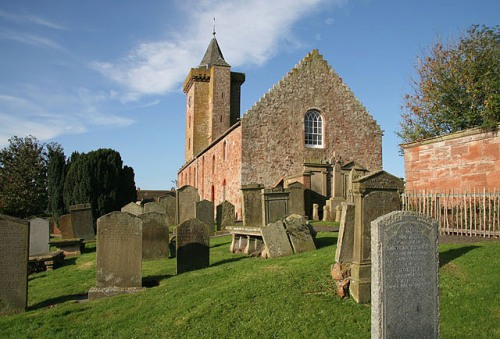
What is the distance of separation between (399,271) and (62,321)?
5.61 meters

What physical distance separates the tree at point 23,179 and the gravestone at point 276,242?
23.9m

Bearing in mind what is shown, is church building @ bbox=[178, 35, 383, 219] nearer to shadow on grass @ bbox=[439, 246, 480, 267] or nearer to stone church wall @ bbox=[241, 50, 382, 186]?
stone church wall @ bbox=[241, 50, 382, 186]

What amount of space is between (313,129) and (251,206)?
42.7 ft

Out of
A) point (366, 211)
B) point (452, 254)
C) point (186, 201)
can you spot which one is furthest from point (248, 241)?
point (186, 201)

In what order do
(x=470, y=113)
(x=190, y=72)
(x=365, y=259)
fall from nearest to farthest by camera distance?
1. (x=365, y=259)
2. (x=470, y=113)
3. (x=190, y=72)

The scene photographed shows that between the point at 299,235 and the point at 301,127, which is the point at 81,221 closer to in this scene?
the point at 299,235

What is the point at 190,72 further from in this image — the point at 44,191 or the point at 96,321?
the point at 96,321

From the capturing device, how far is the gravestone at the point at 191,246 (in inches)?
404

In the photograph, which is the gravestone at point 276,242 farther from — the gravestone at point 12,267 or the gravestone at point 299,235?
the gravestone at point 12,267

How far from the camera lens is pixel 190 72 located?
4153cm

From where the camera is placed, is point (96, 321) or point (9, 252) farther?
point (9, 252)

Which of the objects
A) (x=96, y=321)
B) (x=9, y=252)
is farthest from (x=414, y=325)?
(x=9, y=252)

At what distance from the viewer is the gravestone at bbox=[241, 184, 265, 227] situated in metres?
13.8

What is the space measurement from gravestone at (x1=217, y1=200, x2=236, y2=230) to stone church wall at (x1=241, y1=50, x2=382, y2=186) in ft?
18.7
